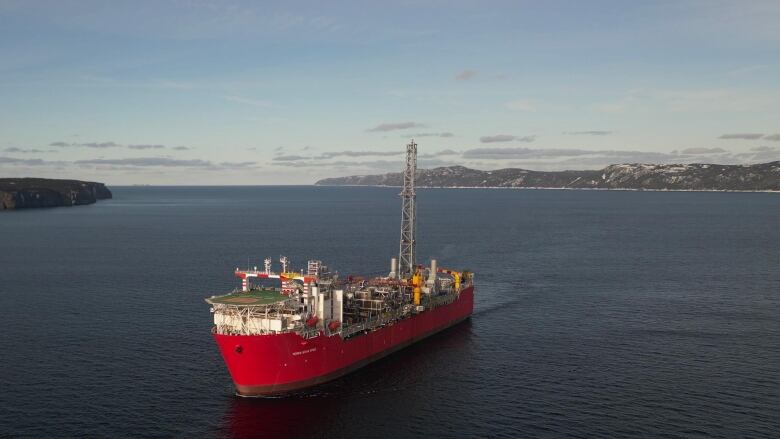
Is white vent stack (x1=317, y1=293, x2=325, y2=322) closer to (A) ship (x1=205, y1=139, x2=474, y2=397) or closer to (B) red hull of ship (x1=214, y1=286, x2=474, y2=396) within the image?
(A) ship (x1=205, y1=139, x2=474, y2=397)

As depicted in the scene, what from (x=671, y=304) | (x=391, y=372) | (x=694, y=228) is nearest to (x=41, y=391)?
(x=391, y=372)

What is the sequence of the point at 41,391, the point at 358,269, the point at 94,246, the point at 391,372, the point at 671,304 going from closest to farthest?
the point at 41,391, the point at 391,372, the point at 671,304, the point at 358,269, the point at 94,246

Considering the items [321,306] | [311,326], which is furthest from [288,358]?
[321,306]

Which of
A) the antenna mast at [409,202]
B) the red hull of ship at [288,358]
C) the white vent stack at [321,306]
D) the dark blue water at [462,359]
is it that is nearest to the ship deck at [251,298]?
the white vent stack at [321,306]

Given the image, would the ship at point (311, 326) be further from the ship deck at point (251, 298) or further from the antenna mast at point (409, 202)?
the antenna mast at point (409, 202)

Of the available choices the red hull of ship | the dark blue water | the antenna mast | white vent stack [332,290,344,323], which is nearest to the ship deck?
the red hull of ship

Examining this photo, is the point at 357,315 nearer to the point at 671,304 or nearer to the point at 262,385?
the point at 262,385
